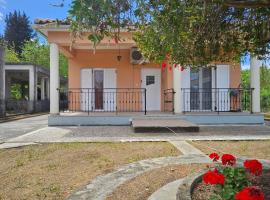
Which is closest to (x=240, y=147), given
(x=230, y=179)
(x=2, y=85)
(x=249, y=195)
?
(x=230, y=179)

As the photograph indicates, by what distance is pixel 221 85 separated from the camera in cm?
1555

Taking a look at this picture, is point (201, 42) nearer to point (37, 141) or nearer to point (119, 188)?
point (119, 188)

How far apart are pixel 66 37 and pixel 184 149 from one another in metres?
7.83

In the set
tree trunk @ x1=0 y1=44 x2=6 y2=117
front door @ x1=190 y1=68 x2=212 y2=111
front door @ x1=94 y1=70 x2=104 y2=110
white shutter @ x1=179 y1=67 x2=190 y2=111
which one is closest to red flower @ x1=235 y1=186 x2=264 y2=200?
white shutter @ x1=179 y1=67 x2=190 y2=111

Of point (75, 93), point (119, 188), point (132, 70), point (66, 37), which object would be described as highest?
point (66, 37)

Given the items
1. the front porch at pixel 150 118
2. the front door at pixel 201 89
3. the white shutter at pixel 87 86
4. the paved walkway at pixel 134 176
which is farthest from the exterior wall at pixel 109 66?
the paved walkway at pixel 134 176

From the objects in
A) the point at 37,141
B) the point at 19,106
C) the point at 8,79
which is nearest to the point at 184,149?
the point at 37,141

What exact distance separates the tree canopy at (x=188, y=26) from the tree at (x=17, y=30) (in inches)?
2256

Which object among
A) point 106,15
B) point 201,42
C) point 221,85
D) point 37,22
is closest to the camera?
point 106,15

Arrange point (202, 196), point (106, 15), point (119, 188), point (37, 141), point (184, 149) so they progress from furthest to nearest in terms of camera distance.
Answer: point (37, 141)
point (184, 149)
point (119, 188)
point (202, 196)
point (106, 15)

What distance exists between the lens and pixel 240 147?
27.3ft

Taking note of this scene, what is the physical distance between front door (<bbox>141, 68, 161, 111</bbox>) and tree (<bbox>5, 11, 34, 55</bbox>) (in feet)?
153

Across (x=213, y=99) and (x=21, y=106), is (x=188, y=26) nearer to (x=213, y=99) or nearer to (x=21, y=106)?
(x=213, y=99)

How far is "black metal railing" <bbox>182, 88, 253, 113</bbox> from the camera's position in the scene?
1551 cm
